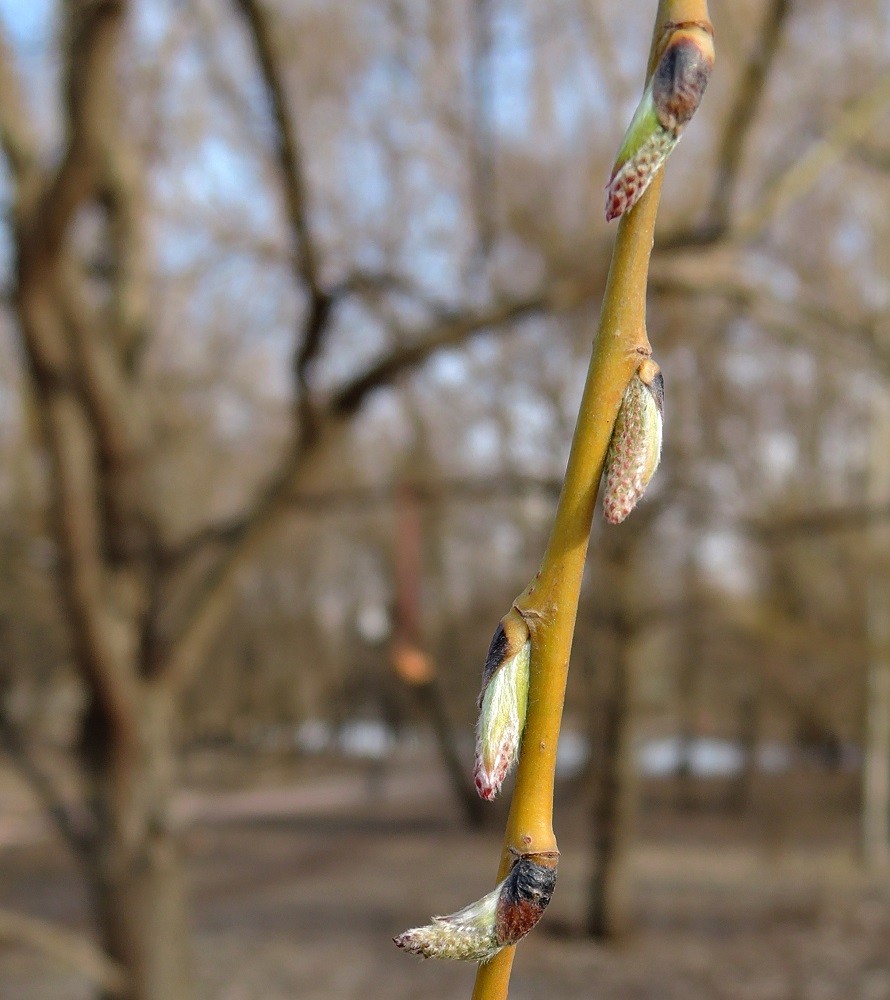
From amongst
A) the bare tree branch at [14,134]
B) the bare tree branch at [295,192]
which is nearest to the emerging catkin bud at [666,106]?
the bare tree branch at [295,192]

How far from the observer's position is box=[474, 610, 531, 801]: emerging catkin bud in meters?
0.31

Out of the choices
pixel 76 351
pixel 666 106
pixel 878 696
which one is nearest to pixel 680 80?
pixel 666 106

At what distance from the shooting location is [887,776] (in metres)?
10.6

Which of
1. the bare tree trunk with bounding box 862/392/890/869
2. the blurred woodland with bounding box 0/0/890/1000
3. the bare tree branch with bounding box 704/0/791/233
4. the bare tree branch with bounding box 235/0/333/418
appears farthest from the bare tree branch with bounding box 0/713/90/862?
the bare tree trunk with bounding box 862/392/890/869

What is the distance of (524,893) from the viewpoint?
1.02 feet

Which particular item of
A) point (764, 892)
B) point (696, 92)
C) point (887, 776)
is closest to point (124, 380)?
point (696, 92)

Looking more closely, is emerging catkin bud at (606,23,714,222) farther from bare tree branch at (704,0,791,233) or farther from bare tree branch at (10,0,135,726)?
bare tree branch at (704,0,791,233)

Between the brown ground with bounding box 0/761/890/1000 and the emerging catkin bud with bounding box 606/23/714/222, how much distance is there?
4.49 metres

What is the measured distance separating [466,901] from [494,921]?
25.4ft

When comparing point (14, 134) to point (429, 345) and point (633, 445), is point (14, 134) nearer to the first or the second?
point (429, 345)

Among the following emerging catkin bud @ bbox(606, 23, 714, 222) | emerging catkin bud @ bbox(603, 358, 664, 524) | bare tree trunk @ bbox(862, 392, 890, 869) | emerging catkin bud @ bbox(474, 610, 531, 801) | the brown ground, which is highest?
emerging catkin bud @ bbox(606, 23, 714, 222)

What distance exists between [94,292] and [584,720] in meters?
7.78

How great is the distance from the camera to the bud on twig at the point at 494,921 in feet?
1.00

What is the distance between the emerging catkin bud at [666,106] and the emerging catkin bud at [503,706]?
0.13 metres
